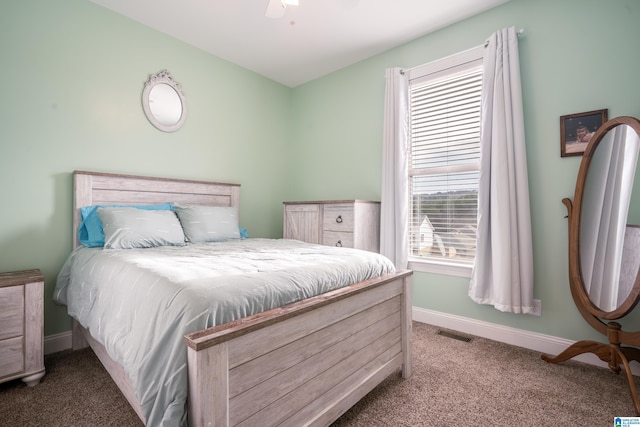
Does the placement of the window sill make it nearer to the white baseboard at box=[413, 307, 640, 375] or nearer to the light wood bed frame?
the white baseboard at box=[413, 307, 640, 375]

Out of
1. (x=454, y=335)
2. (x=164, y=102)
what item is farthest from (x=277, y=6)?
(x=454, y=335)

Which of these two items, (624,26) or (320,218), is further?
(320,218)

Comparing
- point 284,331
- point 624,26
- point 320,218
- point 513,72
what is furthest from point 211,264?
point 624,26

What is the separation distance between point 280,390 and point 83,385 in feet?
4.69

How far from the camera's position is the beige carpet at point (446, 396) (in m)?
1.47

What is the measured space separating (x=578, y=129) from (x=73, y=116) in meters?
3.72

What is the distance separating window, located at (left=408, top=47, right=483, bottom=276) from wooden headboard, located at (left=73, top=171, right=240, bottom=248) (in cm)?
196

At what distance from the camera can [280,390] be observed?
114 centimetres

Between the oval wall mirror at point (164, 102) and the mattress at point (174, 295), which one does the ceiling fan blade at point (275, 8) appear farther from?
the mattress at point (174, 295)

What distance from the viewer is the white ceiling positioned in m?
2.46

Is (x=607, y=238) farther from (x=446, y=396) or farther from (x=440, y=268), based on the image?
(x=446, y=396)

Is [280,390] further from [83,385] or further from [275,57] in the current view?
[275,57]

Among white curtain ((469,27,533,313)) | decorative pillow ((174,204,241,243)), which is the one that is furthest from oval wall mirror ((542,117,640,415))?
decorative pillow ((174,204,241,243))

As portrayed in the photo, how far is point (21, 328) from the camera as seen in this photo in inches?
68.8
